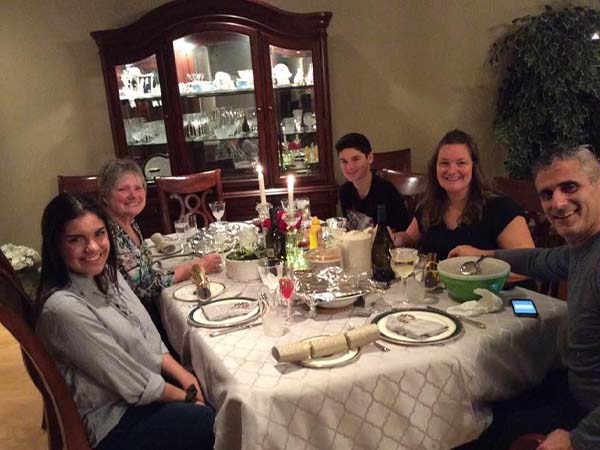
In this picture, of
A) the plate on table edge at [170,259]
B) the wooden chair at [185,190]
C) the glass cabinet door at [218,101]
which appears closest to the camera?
the plate on table edge at [170,259]

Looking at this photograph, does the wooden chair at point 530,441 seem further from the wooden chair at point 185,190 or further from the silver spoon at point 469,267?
the wooden chair at point 185,190

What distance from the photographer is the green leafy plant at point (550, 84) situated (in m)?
3.00

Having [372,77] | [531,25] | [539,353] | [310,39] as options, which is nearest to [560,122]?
[531,25]

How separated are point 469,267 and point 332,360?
2.04 feet

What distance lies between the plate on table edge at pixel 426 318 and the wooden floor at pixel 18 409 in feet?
5.34

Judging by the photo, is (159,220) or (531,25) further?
(159,220)

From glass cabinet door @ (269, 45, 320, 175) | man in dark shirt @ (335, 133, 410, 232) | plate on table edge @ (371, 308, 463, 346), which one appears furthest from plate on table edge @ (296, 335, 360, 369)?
glass cabinet door @ (269, 45, 320, 175)

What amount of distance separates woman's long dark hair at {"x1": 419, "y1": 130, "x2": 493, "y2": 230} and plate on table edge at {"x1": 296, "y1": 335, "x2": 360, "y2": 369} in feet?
2.74

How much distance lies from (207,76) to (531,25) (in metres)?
2.11

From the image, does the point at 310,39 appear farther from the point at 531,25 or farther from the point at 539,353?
the point at 539,353

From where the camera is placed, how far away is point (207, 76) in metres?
3.52

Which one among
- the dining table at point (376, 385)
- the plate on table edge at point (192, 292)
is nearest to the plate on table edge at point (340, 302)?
the dining table at point (376, 385)

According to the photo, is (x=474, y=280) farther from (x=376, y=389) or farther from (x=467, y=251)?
(x=376, y=389)

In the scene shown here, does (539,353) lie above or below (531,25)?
below
